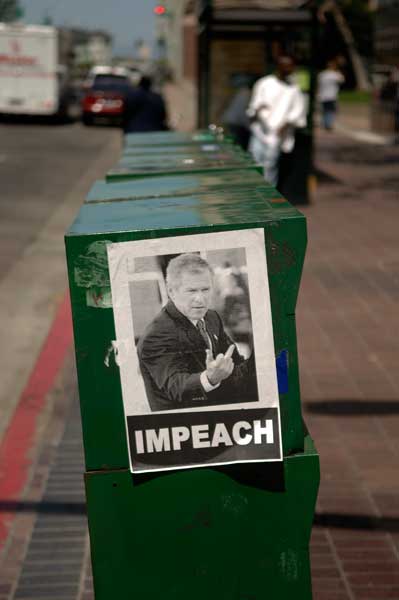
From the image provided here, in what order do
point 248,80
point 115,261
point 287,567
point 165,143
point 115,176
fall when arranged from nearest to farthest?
point 115,261 < point 287,567 < point 115,176 < point 165,143 < point 248,80

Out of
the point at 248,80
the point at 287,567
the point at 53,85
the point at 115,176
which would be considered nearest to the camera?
the point at 287,567

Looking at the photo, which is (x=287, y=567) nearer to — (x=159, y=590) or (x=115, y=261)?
(x=159, y=590)

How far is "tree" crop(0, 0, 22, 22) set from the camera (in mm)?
86500

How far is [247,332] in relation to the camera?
2857 mm

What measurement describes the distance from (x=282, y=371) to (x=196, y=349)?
25 cm

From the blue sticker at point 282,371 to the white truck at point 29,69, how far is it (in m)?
30.4

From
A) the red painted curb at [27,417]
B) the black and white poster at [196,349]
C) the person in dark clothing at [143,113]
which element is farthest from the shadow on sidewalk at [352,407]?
the person in dark clothing at [143,113]

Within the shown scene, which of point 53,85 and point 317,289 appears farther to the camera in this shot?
point 53,85

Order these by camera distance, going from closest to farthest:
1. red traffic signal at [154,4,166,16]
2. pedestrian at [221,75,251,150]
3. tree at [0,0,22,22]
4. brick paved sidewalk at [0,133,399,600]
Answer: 1. brick paved sidewalk at [0,133,399,600]
2. pedestrian at [221,75,251,150]
3. red traffic signal at [154,4,166,16]
4. tree at [0,0,22,22]

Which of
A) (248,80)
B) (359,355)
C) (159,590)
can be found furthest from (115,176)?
(248,80)

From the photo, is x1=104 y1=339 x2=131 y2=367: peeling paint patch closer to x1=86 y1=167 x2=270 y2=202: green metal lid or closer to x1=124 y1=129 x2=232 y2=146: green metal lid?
x1=86 y1=167 x2=270 y2=202: green metal lid

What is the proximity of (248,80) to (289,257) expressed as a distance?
12695mm

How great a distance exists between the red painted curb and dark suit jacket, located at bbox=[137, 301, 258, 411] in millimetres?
1899

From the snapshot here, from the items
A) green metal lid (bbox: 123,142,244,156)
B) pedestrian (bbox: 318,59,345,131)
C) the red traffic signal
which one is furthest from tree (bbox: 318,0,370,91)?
green metal lid (bbox: 123,142,244,156)
